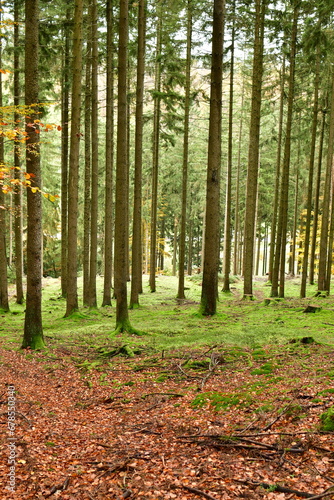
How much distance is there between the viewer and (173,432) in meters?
4.60

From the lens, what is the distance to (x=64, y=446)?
14.6 ft

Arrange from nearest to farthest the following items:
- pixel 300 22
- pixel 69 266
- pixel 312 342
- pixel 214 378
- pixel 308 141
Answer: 1. pixel 214 378
2. pixel 312 342
3. pixel 69 266
4. pixel 300 22
5. pixel 308 141

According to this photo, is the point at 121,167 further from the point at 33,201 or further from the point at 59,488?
the point at 59,488

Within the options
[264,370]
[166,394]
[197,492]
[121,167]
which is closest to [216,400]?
[166,394]

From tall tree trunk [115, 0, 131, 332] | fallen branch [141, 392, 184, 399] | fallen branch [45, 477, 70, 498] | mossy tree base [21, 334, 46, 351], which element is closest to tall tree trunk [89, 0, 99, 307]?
tall tree trunk [115, 0, 131, 332]

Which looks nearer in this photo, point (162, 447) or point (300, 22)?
point (162, 447)

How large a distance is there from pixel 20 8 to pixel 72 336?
41.1ft

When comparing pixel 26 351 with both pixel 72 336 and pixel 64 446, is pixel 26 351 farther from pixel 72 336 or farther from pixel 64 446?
pixel 64 446

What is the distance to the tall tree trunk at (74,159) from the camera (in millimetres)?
11195

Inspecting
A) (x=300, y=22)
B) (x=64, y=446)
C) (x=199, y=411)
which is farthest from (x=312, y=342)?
(x=300, y=22)

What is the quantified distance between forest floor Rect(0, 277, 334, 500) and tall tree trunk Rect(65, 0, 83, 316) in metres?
2.75

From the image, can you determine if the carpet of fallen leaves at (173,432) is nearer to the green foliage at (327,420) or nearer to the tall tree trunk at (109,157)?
the green foliage at (327,420)

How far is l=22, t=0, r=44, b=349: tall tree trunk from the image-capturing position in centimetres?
774

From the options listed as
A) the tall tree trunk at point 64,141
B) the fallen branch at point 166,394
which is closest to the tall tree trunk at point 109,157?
the tall tree trunk at point 64,141
